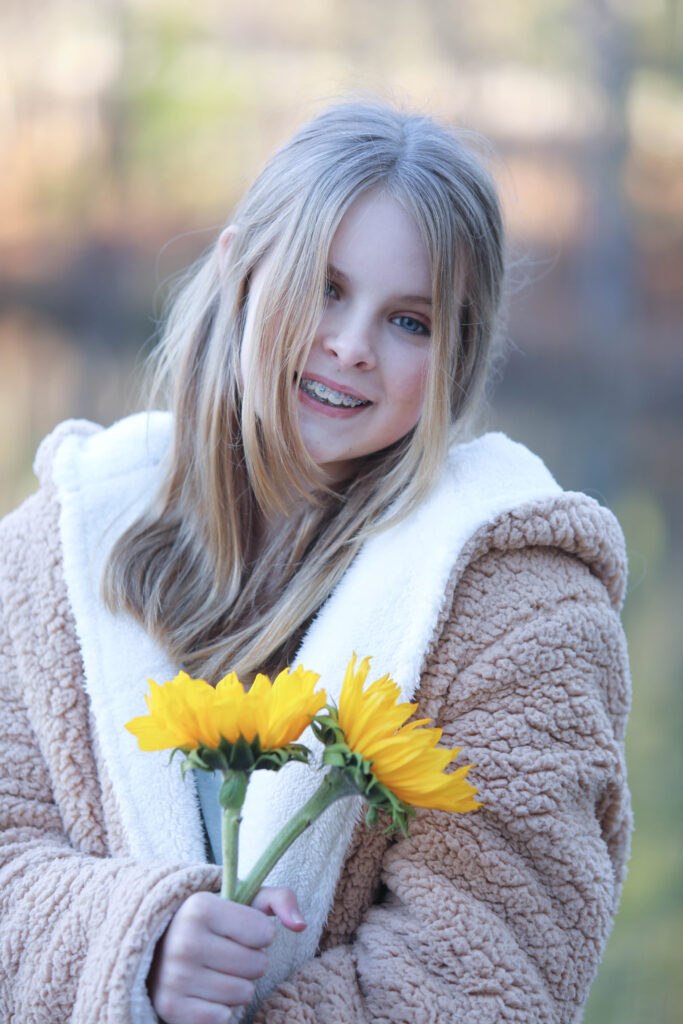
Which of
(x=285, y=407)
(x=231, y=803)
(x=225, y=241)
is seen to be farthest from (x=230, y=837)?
(x=225, y=241)

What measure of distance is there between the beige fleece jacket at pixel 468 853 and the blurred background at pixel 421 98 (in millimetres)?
1727

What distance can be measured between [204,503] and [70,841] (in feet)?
1.16

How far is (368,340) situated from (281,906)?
0.48 m

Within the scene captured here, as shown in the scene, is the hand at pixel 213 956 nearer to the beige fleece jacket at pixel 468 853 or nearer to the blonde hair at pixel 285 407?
the beige fleece jacket at pixel 468 853

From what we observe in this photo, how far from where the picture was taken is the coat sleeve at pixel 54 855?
0.72m

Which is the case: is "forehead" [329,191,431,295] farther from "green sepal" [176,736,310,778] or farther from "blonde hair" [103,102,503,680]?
"green sepal" [176,736,310,778]

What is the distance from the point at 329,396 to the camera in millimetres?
941

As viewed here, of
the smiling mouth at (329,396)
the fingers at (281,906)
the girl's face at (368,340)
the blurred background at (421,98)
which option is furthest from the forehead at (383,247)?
the blurred background at (421,98)

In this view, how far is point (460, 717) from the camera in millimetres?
837

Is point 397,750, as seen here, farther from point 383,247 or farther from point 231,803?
point 383,247

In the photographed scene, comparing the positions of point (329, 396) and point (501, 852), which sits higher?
point (329, 396)

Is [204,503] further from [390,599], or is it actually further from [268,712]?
[268,712]

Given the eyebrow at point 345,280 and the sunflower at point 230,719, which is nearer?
the sunflower at point 230,719

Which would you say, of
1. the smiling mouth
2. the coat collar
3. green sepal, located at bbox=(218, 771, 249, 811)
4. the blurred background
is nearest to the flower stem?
green sepal, located at bbox=(218, 771, 249, 811)
